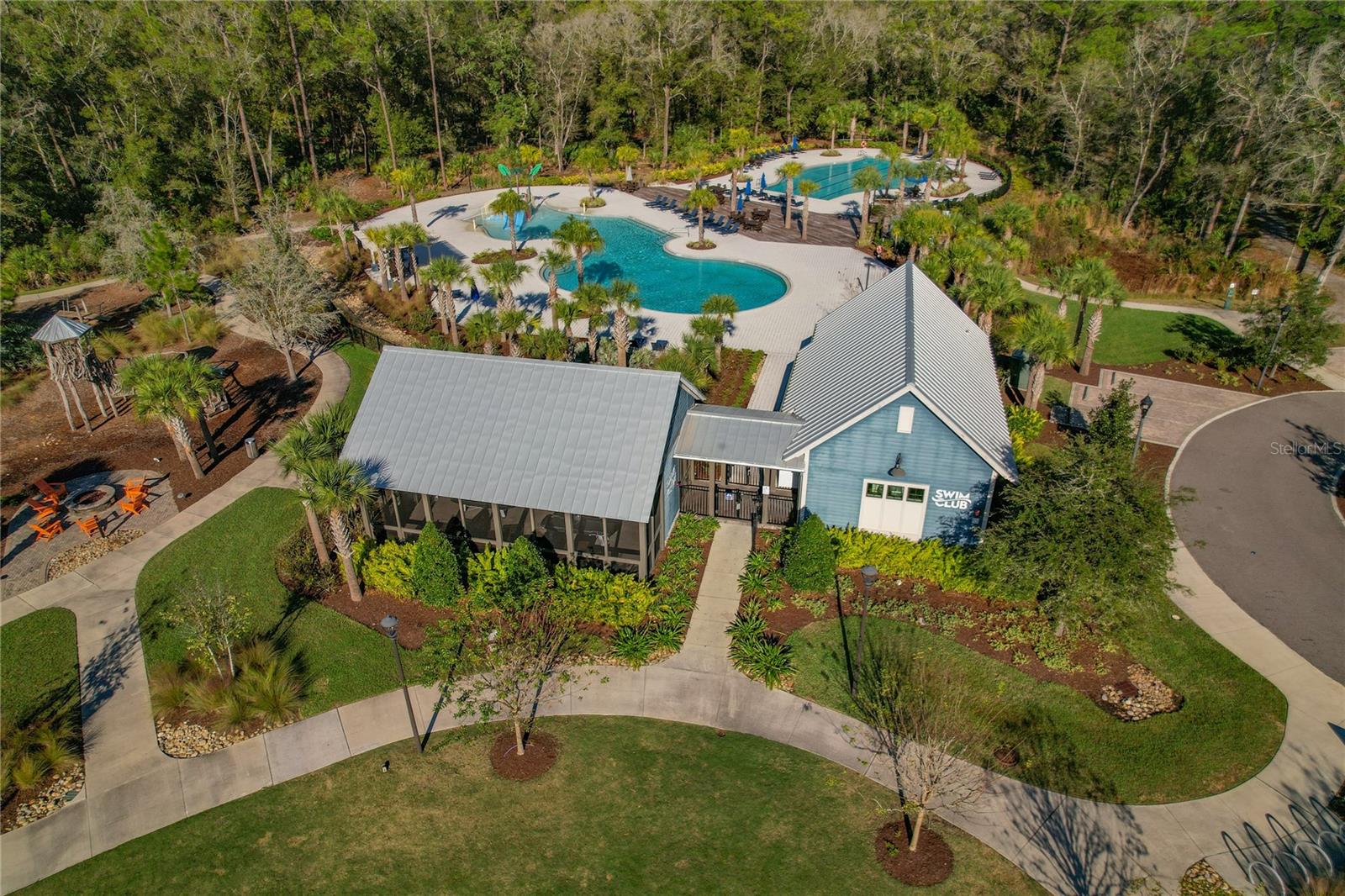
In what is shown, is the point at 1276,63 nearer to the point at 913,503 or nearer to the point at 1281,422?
the point at 1281,422

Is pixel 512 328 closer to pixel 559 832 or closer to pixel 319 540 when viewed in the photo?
pixel 319 540

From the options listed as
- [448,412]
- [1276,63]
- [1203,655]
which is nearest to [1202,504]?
[1203,655]

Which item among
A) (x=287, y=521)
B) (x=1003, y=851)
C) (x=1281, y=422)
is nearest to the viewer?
(x=1003, y=851)

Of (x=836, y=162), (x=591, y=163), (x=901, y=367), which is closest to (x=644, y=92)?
(x=591, y=163)

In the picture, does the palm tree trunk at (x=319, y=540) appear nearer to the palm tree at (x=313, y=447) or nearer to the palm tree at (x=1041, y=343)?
the palm tree at (x=313, y=447)

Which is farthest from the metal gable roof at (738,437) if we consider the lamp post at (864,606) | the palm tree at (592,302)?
the palm tree at (592,302)

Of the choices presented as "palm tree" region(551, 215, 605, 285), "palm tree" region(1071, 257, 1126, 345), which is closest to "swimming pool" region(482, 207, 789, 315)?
"palm tree" region(551, 215, 605, 285)
